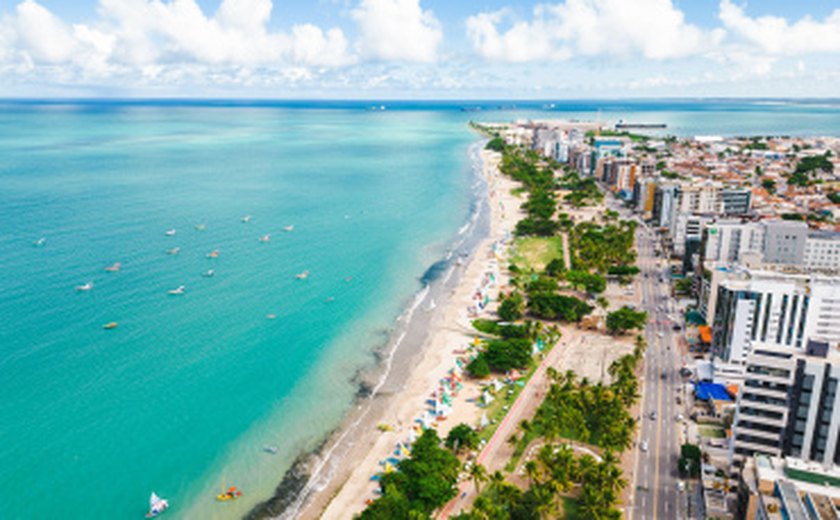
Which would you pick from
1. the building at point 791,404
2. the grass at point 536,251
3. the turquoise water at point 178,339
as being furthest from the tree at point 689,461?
the grass at point 536,251

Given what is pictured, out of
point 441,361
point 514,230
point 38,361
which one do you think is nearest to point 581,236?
point 514,230

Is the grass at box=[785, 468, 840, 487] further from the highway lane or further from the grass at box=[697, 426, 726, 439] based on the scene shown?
the grass at box=[697, 426, 726, 439]

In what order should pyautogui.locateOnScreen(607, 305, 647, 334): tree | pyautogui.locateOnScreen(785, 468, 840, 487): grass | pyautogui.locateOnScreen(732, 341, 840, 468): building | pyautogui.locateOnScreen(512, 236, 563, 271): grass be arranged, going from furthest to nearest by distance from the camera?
pyautogui.locateOnScreen(512, 236, 563, 271): grass < pyautogui.locateOnScreen(607, 305, 647, 334): tree < pyautogui.locateOnScreen(732, 341, 840, 468): building < pyautogui.locateOnScreen(785, 468, 840, 487): grass

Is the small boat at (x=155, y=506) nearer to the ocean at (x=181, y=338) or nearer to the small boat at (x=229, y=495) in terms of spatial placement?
the ocean at (x=181, y=338)

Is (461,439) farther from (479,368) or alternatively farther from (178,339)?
(178,339)

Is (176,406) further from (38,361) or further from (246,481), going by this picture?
(38,361)

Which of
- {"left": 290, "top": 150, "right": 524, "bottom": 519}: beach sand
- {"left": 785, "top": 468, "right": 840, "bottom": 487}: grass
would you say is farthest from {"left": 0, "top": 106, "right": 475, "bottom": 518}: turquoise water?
{"left": 785, "top": 468, "right": 840, "bottom": 487}: grass
